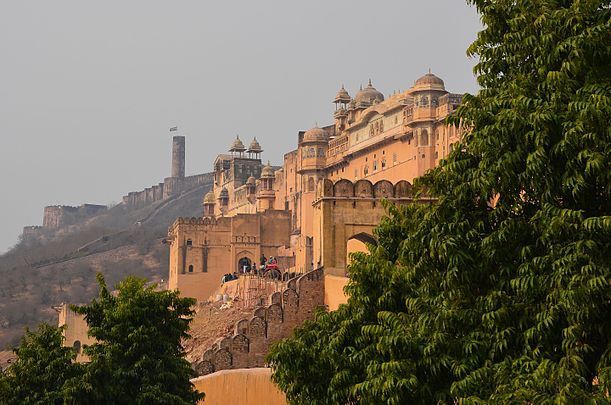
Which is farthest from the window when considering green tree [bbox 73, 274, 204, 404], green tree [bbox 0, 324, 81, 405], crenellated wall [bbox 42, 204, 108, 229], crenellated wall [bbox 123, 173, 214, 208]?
crenellated wall [bbox 42, 204, 108, 229]

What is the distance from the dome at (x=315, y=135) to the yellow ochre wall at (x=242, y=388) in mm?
33118

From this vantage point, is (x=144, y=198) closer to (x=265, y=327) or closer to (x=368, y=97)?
(x=368, y=97)

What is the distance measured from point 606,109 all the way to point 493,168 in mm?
1135

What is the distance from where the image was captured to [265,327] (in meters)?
27.8

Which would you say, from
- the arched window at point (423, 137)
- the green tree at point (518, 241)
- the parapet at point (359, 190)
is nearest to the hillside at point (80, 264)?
the arched window at point (423, 137)

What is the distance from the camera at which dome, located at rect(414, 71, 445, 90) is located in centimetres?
4334

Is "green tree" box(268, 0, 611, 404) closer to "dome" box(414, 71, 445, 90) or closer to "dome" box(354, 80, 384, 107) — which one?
"dome" box(414, 71, 445, 90)

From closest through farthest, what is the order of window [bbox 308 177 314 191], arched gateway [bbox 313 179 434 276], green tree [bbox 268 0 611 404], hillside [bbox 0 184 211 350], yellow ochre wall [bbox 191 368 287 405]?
green tree [bbox 268 0 611 404], yellow ochre wall [bbox 191 368 287 405], arched gateway [bbox 313 179 434 276], window [bbox 308 177 314 191], hillside [bbox 0 184 211 350]

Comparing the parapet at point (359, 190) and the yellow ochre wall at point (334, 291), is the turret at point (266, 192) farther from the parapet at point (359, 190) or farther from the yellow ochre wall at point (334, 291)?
the yellow ochre wall at point (334, 291)

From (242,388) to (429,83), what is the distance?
2483 centimetres

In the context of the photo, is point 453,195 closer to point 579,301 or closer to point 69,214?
point 579,301

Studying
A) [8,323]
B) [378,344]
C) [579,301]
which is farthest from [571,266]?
[8,323]

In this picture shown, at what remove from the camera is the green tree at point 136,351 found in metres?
17.3

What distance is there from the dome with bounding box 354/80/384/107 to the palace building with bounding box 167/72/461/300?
0.17 ft
